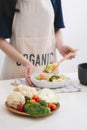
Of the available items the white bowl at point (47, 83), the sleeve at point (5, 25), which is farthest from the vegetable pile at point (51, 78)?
the sleeve at point (5, 25)

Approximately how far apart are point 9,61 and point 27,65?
0.23 m

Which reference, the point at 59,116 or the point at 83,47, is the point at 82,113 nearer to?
the point at 59,116

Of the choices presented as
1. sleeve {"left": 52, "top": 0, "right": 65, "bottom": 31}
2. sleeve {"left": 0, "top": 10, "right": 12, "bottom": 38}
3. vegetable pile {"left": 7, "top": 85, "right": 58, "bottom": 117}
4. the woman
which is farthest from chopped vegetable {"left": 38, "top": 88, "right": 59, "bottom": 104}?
sleeve {"left": 52, "top": 0, "right": 65, "bottom": 31}

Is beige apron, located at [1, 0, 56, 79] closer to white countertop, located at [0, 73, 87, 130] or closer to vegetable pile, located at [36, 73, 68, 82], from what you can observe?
vegetable pile, located at [36, 73, 68, 82]

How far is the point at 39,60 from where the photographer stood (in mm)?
1510

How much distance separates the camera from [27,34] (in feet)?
4.90

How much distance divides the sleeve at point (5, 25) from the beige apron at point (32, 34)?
30 mm

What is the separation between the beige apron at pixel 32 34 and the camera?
146cm

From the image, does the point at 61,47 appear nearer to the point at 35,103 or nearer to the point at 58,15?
the point at 58,15

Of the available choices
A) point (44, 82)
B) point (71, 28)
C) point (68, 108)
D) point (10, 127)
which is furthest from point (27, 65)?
point (71, 28)

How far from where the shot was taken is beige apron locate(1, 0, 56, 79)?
4.81 ft

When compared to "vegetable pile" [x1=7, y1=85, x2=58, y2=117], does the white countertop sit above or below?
below

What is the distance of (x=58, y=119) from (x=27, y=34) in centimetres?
72

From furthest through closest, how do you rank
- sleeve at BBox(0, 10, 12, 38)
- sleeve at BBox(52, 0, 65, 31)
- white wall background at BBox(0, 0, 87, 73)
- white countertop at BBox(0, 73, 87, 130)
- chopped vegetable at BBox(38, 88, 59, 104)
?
white wall background at BBox(0, 0, 87, 73)
sleeve at BBox(52, 0, 65, 31)
sleeve at BBox(0, 10, 12, 38)
chopped vegetable at BBox(38, 88, 59, 104)
white countertop at BBox(0, 73, 87, 130)
